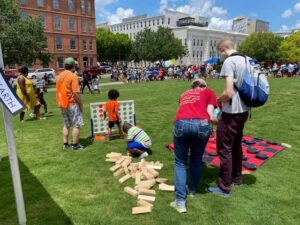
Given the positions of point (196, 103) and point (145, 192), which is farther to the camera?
point (145, 192)

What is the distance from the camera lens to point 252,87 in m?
3.65

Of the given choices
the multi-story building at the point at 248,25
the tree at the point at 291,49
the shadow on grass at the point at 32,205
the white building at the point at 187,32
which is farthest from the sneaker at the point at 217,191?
the multi-story building at the point at 248,25

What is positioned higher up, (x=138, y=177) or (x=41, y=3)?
(x=41, y=3)

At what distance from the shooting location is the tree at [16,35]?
23391 mm

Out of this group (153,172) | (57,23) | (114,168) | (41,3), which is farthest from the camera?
(57,23)

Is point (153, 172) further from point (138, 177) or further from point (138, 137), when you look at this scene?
point (138, 137)

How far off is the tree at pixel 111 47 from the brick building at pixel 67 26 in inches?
456

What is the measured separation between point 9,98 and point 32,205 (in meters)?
1.76

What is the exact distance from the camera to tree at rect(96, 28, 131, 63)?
6512cm

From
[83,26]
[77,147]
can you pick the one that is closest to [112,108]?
[77,147]

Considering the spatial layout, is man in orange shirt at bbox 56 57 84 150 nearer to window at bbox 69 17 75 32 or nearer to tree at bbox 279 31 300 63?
window at bbox 69 17 75 32

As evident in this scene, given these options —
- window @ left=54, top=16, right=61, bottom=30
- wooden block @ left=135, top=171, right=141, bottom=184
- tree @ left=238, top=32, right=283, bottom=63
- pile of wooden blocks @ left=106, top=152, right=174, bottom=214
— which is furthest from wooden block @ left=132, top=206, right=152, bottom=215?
tree @ left=238, top=32, right=283, bottom=63

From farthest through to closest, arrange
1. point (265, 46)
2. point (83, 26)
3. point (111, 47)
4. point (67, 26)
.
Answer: point (265, 46), point (111, 47), point (83, 26), point (67, 26)

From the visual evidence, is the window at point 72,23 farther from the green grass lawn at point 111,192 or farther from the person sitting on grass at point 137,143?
the person sitting on grass at point 137,143
